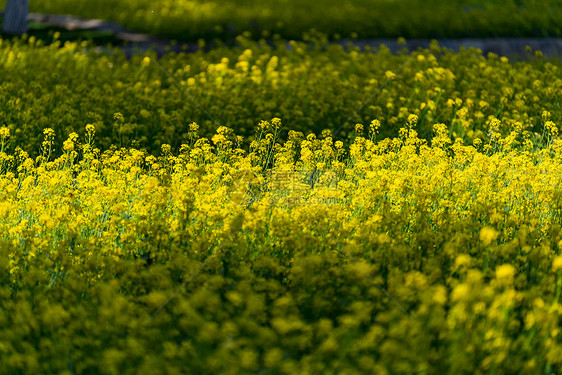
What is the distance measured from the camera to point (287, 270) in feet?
13.9

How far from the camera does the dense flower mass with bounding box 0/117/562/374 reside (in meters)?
3.28

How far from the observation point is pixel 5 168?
6.74m

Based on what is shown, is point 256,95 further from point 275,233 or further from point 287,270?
point 287,270

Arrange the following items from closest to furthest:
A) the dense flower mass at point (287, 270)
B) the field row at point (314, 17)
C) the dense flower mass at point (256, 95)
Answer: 1. the dense flower mass at point (287, 270)
2. the dense flower mass at point (256, 95)
3. the field row at point (314, 17)

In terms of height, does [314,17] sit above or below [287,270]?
below

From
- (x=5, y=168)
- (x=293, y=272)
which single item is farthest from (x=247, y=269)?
(x=5, y=168)

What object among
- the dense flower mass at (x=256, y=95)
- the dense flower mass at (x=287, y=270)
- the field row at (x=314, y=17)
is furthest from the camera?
the field row at (x=314, y=17)

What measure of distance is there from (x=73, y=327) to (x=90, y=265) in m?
0.73

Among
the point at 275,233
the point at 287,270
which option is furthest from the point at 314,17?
the point at 287,270

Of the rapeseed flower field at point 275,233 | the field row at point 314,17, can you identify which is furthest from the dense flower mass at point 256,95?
the field row at point 314,17

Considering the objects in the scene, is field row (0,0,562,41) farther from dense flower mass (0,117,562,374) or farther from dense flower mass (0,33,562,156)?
dense flower mass (0,117,562,374)

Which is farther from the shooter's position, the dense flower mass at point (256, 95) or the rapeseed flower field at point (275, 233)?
the dense flower mass at point (256, 95)

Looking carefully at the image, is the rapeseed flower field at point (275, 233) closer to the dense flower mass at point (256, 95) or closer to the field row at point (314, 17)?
the dense flower mass at point (256, 95)

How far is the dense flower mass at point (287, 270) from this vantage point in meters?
3.28
